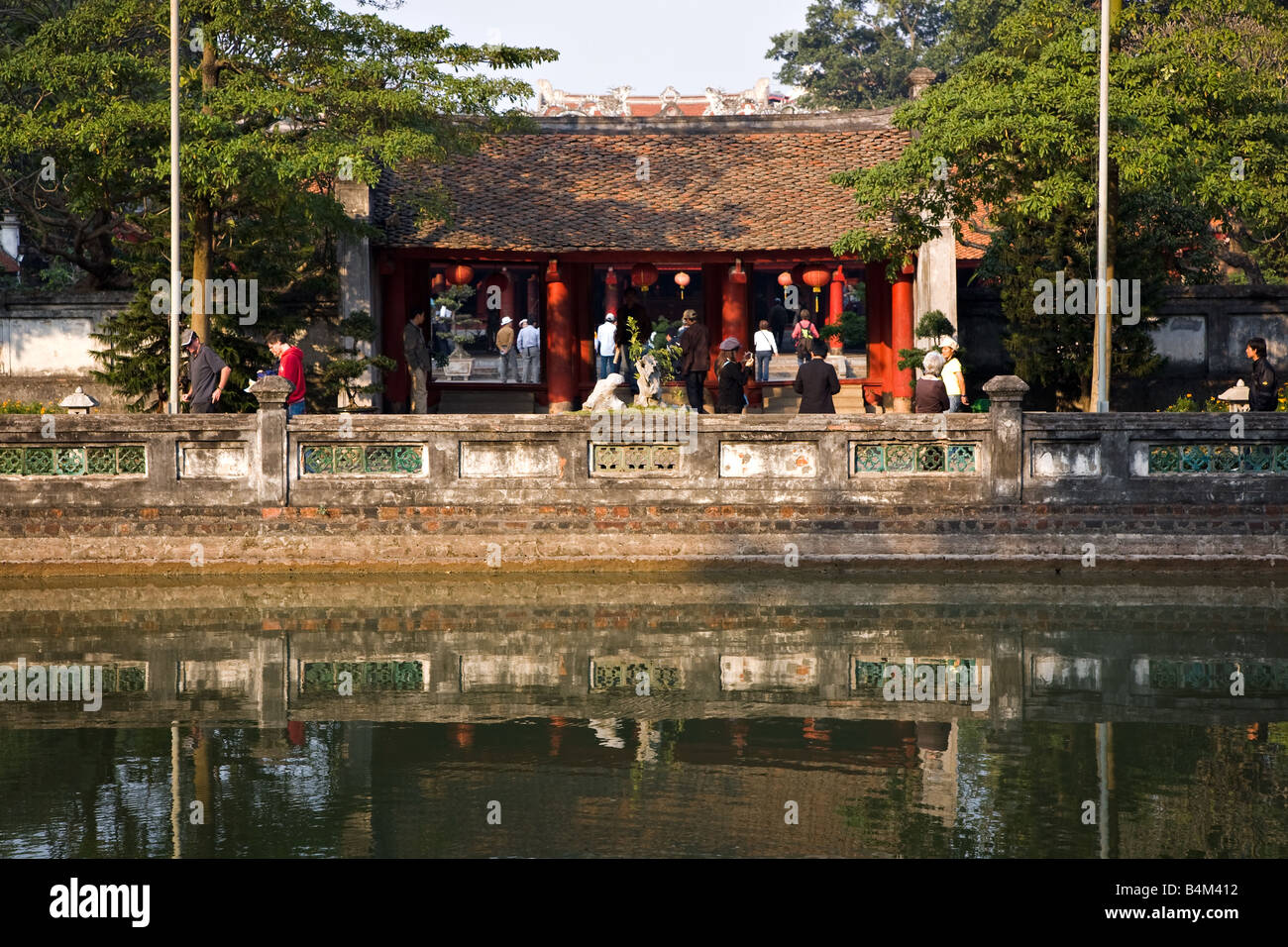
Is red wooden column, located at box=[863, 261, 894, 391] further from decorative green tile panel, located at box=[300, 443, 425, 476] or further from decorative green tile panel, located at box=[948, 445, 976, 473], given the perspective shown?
decorative green tile panel, located at box=[300, 443, 425, 476]

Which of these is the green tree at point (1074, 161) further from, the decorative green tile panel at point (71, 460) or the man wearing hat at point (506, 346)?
the decorative green tile panel at point (71, 460)

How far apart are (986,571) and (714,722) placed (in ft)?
18.6

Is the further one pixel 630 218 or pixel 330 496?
pixel 630 218

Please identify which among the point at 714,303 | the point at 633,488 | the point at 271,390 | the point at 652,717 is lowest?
the point at 652,717

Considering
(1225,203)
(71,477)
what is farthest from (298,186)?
(1225,203)

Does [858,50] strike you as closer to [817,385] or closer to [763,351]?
[763,351]

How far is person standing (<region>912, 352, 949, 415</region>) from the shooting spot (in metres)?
15.0

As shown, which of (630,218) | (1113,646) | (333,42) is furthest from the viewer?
(630,218)

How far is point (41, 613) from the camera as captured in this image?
39.2 ft

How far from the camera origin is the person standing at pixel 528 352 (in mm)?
27672

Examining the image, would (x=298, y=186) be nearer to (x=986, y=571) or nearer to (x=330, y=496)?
(x=330, y=496)

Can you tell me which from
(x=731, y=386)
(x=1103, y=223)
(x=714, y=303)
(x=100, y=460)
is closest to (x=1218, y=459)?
(x=1103, y=223)

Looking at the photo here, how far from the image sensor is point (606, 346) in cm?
2255

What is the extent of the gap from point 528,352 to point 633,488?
14186 mm
